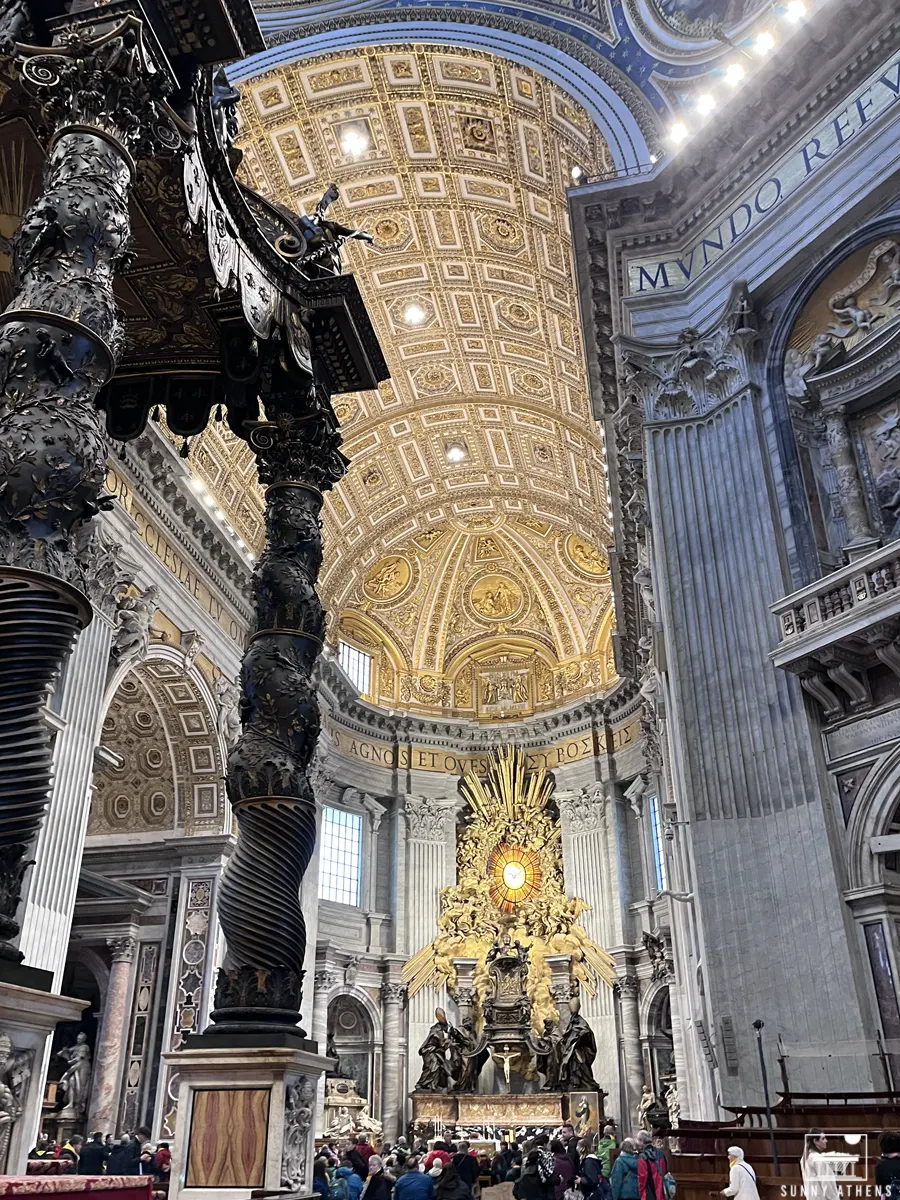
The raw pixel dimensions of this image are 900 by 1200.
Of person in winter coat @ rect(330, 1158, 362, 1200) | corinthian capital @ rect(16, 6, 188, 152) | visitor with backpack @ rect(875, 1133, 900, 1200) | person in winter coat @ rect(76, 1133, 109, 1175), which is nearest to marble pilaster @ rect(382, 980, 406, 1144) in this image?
person in winter coat @ rect(76, 1133, 109, 1175)

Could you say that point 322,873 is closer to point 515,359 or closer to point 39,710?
point 515,359

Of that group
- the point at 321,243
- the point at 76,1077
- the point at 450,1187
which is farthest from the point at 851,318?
the point at 76,1077

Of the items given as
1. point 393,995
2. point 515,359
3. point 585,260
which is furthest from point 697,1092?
point 515,359

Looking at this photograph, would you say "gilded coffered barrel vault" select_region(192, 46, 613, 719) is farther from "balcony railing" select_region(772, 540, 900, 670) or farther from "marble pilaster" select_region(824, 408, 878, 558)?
"balcony railing" select_region(772, 540, 900, 670)

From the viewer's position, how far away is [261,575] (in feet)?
17.6

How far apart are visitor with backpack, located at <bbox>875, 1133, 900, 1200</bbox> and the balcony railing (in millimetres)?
4212

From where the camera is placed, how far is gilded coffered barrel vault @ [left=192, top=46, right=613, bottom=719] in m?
15.9

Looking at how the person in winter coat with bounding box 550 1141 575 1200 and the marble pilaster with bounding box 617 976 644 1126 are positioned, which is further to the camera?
the marble pilaster with bounding box 617 976 644 1126

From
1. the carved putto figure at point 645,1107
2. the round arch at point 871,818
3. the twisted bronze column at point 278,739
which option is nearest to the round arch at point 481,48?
the round arch at point 871,818

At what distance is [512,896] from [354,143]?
16.3m

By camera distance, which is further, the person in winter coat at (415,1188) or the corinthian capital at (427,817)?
the corinthian capital at (427,817)

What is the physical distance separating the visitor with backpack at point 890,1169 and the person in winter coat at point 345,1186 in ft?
13.3

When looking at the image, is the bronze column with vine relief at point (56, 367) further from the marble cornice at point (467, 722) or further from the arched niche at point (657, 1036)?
the arched niche at point (657, 1036)

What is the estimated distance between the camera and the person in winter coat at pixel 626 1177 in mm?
7070
